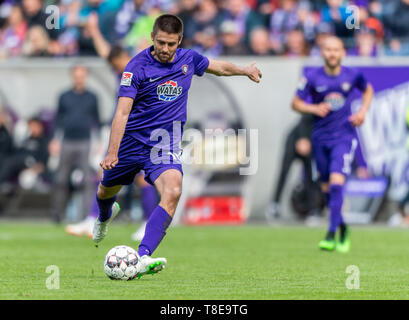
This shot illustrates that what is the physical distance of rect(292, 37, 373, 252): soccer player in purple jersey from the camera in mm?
12172

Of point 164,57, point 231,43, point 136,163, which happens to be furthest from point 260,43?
point 164,57

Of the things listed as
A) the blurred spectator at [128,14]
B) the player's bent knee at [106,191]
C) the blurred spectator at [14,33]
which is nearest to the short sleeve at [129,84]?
the player's bent knee at [106,191]

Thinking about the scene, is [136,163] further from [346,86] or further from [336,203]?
[346,86]

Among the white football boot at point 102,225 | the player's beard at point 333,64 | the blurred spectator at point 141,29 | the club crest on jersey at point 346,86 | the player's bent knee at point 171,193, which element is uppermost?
the blurred spectator at point 141,29

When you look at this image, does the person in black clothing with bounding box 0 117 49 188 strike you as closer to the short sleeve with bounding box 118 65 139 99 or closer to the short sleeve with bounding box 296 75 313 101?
the short sleeve with bounding box 296 75 313 101

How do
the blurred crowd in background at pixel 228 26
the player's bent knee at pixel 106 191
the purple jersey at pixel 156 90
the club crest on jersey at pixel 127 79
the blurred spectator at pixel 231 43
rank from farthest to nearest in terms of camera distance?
the blurred crowd in background at pixel 228 26
the blurred spectator at pixel 231 43
the player's bent knee at pixel 106 191
the purple jersey at pixel 156 90
the club crest on jersey at pixel 127 79

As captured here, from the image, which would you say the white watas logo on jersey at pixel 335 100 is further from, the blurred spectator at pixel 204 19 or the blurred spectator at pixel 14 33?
the blurred spectator at pixel 14 33

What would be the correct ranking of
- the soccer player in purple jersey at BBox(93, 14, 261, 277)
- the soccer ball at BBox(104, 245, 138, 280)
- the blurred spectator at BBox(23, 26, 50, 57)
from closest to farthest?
the soccer ball at BBox(104, 245, 138, 280) < the soccer player in purple jersey at BBox(93, 14, 261, 277) < the blurred spectator at BBox(23, 26, 50, 57)

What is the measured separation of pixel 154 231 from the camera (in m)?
8.21

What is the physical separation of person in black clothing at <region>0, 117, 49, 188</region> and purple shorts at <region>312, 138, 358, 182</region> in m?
7.46

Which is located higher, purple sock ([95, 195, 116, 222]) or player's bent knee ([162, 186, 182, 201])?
player's bent knee ([162, 186, 182, 201])

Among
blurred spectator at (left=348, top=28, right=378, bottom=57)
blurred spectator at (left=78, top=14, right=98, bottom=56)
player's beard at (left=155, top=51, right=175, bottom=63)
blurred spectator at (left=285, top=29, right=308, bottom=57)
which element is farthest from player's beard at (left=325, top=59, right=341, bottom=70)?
blurred spectator at (left=78, top=14, right=98, bottom=56)

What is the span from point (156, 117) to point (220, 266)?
6.06ft

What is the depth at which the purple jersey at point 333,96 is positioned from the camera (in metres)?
12.4
